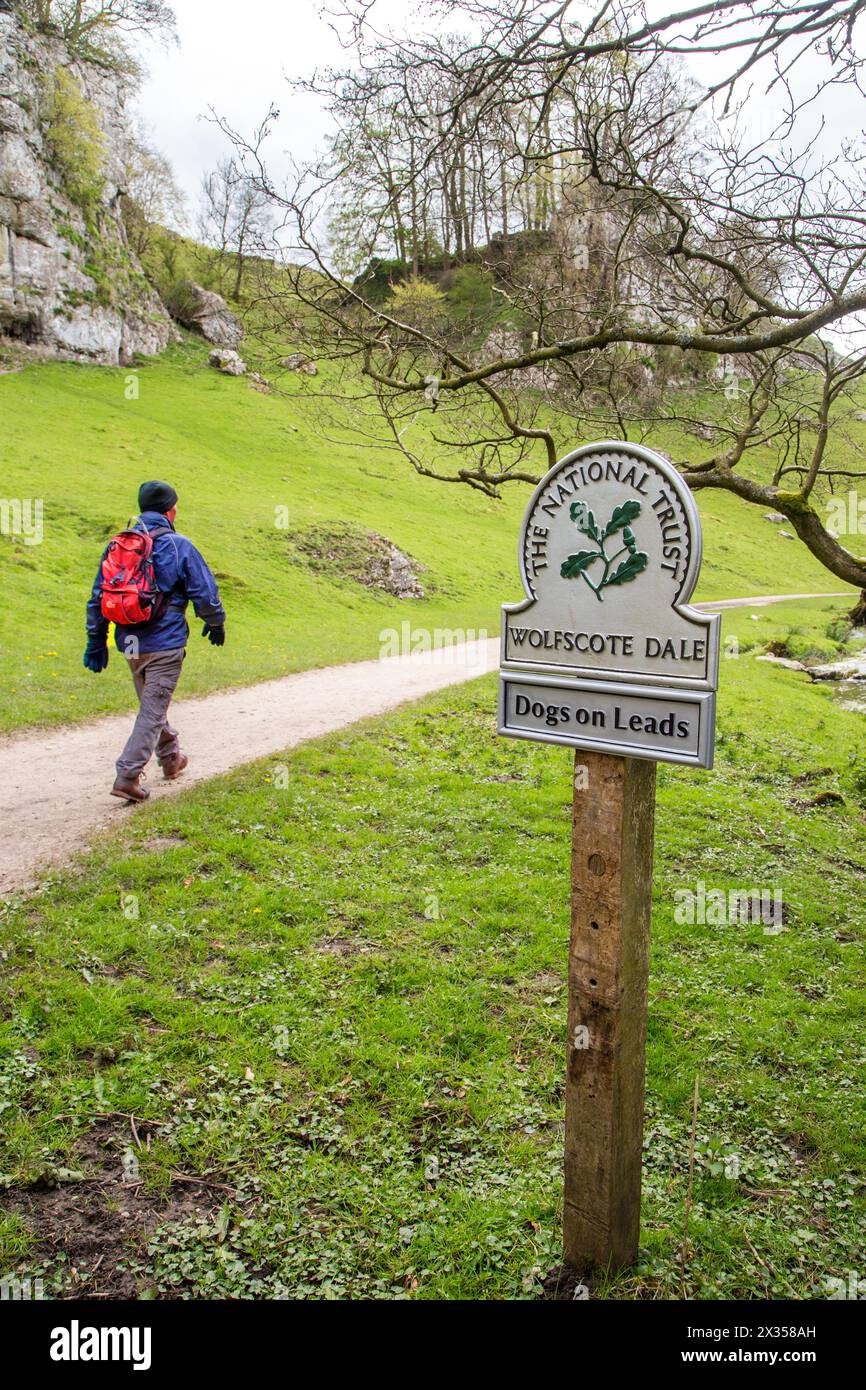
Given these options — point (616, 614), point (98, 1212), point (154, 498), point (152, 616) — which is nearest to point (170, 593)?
point (152, 616)

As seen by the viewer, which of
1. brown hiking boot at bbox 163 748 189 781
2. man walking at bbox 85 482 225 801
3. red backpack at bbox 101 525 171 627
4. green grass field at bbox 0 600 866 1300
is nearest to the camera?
green grass field at bbox 0 600 866 1300

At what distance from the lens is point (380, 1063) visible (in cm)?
399

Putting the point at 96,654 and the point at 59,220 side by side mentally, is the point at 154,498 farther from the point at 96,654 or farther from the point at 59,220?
the point at 59,220

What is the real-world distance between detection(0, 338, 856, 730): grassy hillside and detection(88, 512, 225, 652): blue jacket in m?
1.90

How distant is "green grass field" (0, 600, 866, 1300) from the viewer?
298cm

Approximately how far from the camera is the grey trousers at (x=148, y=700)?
272 inches

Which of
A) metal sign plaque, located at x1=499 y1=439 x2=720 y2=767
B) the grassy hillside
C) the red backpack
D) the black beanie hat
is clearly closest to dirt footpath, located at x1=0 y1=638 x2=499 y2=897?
the grassy hillside

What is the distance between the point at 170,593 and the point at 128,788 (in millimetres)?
1721

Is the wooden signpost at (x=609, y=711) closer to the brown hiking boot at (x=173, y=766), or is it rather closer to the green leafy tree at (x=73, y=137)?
the brown hiking boot at (x=173, y=766)

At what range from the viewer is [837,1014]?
478cm

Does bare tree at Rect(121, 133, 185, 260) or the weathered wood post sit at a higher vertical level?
bare tree at Rect(121, 133, 185, 260)

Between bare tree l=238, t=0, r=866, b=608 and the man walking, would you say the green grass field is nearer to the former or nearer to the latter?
the man walking
